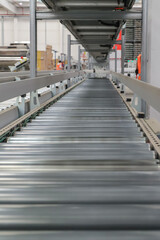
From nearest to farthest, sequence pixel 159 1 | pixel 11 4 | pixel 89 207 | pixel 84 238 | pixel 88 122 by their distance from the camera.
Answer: pixel 84 238, pixel 89 207, pixel 88 122, pixel 159 1, pixel 11 4

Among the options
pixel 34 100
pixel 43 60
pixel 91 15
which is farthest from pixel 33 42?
pixel 43 60

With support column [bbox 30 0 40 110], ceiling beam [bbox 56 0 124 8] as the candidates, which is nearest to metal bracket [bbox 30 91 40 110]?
support column [bbox 30 0 40 110]

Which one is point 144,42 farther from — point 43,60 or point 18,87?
point 43,60

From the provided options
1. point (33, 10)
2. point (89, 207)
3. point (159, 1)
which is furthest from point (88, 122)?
point (159, 1)

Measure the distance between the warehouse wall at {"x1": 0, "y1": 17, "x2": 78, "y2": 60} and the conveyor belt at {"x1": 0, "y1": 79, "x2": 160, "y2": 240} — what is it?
19.9m

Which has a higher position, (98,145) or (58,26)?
(58,26)

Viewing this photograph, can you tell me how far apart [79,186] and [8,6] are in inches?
799

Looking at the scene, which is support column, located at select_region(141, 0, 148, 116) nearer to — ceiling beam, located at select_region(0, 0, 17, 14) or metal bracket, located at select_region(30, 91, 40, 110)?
metal bracket, located at select_region(30, 91, 40, 110)

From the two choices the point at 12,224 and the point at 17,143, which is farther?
the point at 17,143

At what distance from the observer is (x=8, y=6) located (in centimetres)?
2003

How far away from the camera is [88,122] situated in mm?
3191

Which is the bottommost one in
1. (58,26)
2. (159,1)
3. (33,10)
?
(33,10)

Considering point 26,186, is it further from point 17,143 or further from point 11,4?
point 11,4

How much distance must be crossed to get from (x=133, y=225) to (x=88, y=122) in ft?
6.86
